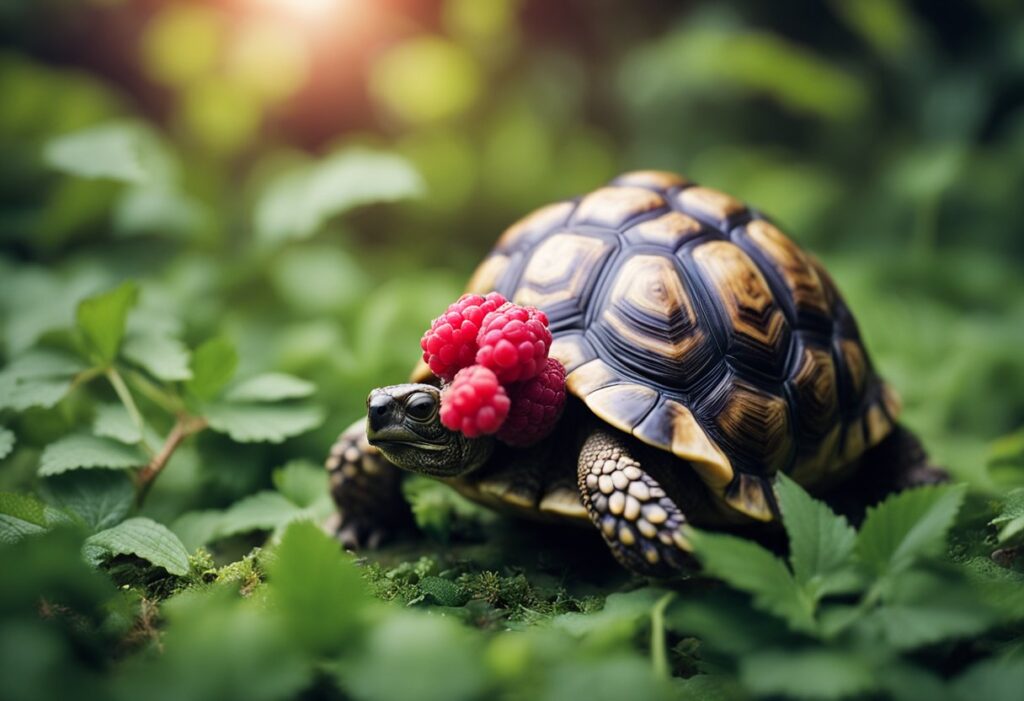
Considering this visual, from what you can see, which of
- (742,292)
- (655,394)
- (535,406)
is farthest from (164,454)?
(742,292)

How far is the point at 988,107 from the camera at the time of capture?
13.9ft

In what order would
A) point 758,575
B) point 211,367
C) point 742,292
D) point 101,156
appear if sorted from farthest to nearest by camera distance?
1. point 101,156
2. point 211,367
3. point 742,292
4. point 758,575

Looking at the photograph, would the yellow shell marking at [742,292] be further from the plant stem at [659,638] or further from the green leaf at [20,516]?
the green leaf at [20,516]

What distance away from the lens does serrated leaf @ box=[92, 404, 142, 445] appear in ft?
5.55

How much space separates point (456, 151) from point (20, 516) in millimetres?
2921

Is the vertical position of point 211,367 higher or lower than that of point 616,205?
lower

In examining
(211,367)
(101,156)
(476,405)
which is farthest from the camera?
(101,156)

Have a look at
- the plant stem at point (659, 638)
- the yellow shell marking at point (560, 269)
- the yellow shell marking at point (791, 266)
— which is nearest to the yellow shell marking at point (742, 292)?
the yellow shell marking at point (791, 266)

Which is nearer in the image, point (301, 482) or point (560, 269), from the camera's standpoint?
point (560, 269)

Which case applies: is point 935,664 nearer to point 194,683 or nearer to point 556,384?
point 556,384

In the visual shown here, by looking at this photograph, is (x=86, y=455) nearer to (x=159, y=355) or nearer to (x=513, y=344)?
(x=159, y=355)

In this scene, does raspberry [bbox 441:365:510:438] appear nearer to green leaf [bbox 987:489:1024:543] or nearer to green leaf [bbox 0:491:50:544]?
green leaf [bbox 0:491:50:544]

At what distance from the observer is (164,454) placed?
5.89ft

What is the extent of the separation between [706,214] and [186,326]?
5.13ft
